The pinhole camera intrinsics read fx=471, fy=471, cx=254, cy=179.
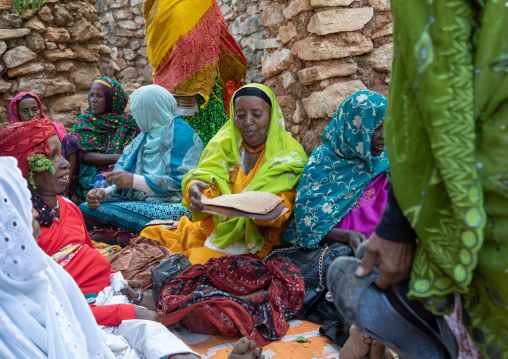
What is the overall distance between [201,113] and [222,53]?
0.77m

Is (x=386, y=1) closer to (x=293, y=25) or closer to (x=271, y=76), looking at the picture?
(x=293, y=25)

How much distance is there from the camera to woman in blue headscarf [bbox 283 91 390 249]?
278cm

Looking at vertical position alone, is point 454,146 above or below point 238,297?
above

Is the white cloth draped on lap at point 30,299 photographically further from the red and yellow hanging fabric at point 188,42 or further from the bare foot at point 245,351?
the red and yellow hanging fabric at point 188,42

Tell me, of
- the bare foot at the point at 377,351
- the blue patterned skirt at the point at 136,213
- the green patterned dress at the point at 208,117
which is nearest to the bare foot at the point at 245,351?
the bare foot at the point at 377,351

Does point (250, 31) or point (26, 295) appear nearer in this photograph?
point (26, 295)

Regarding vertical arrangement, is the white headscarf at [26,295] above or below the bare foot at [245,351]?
above

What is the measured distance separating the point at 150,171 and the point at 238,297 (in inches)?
78.2

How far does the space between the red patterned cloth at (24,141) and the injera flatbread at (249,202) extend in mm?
944

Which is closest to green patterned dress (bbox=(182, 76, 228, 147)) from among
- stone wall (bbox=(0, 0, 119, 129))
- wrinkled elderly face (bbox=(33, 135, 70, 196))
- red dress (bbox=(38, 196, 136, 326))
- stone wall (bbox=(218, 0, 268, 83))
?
stone wall (bbox=(218, 0, 268, 83))

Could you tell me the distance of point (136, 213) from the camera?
4.03 m

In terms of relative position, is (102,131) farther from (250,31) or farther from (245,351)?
(245,351)

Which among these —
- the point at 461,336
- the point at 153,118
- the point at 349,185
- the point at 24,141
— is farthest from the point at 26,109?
the point at 461,336

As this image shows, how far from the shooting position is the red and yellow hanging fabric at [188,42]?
4.93m
